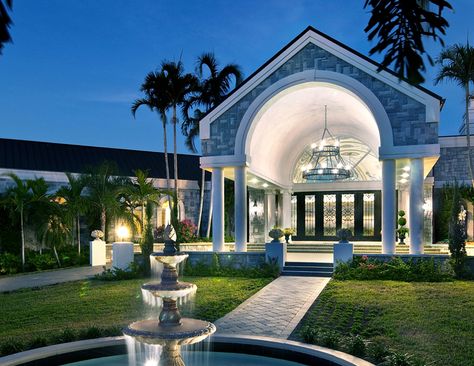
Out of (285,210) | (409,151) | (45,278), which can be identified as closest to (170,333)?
(409,151)

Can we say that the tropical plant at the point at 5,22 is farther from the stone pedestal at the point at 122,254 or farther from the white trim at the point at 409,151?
the stone pedestal at the point at 122,254

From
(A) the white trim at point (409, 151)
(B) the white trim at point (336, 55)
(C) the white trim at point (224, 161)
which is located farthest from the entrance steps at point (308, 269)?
(B) the white trim at point (336, 55)

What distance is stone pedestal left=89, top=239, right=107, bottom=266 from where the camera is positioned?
22219 mm

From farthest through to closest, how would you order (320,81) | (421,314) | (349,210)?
1. (349,210)
2. (320,81)
3. (421,314)

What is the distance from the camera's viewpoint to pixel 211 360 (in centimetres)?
827

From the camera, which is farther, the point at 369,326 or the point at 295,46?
the point at 295,46

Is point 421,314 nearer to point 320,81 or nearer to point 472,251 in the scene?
point 320,81

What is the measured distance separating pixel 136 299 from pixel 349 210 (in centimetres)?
1670

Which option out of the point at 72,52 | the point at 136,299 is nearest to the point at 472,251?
the point at 136,299

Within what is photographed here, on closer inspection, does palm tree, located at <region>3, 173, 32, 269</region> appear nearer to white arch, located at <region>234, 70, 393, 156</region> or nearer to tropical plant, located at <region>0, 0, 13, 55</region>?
white arch, located at <region>234, 70, 393, 156</region>

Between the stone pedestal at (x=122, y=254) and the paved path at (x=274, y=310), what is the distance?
21.5ft

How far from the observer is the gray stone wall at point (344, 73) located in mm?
16859

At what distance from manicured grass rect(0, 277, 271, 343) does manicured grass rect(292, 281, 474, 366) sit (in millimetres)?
2516

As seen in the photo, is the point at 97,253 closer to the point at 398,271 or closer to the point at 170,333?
the point at 398,271
